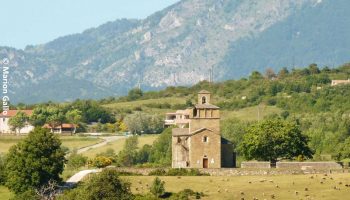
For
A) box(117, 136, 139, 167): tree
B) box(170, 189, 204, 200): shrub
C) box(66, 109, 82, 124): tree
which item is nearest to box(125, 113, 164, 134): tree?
box(66, 109, 82, 124): tree

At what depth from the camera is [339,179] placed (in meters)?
92.8

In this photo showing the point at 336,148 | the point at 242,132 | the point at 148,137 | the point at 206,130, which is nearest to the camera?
the point at 206,130

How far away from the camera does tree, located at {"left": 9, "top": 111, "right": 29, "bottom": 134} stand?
615ft

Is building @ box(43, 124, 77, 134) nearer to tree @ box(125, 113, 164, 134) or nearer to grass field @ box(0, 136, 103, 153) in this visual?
tree @ box(125, 113, 164, 134)

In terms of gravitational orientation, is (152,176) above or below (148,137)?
below

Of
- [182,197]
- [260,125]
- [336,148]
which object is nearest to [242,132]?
[336,148]

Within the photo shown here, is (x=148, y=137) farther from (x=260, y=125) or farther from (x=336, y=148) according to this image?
(x=260, y=125)

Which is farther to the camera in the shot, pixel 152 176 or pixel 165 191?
pixel 152 176

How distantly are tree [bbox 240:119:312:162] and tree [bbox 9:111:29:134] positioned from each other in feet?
272

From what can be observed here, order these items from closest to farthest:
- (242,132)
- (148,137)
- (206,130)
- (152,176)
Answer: (152,176) → (206,130) → (242,132) → (148,137)

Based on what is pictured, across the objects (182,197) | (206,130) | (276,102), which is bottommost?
(182,197)

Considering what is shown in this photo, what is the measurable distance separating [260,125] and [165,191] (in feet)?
75.1

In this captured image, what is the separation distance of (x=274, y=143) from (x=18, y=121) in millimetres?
86957

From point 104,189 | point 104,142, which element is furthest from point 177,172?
point 104,142
